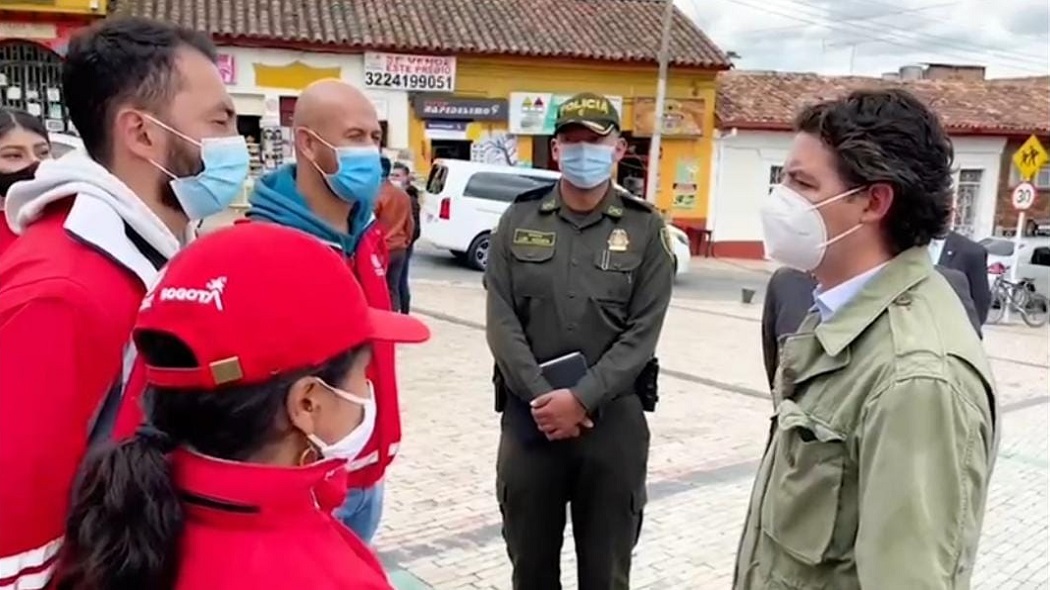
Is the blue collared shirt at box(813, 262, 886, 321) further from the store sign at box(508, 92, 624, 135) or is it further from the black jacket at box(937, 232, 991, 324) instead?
the store sign at box(508, 92, 624, 135)

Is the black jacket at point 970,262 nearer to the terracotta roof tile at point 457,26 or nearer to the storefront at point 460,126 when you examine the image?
the storefront at point 460,126

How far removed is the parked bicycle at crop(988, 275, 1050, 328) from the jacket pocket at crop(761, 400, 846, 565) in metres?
14.1

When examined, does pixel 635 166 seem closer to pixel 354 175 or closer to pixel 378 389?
pixel 354 175

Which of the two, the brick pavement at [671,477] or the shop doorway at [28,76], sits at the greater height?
the shop doorway at [28,76]

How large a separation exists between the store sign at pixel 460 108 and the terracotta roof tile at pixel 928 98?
5.36 metres

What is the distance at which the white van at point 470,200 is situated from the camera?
15.1 m

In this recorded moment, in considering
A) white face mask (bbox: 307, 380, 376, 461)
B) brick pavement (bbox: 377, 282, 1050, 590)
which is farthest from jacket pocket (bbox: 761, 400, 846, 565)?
brick pavement (bbox: 377, 282, 1050, 590)

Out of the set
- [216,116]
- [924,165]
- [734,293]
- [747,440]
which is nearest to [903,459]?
[924,165]

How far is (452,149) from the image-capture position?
20125 mm

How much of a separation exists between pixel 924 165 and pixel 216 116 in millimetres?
1489

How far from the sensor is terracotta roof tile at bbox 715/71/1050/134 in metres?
21.6

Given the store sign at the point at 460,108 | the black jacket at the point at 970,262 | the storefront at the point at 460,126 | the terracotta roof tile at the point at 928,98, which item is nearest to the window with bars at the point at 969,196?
the terracotta roof tile at the point at 928,98

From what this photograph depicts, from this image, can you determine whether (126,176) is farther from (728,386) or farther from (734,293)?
(734,293)

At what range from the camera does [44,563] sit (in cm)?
144
